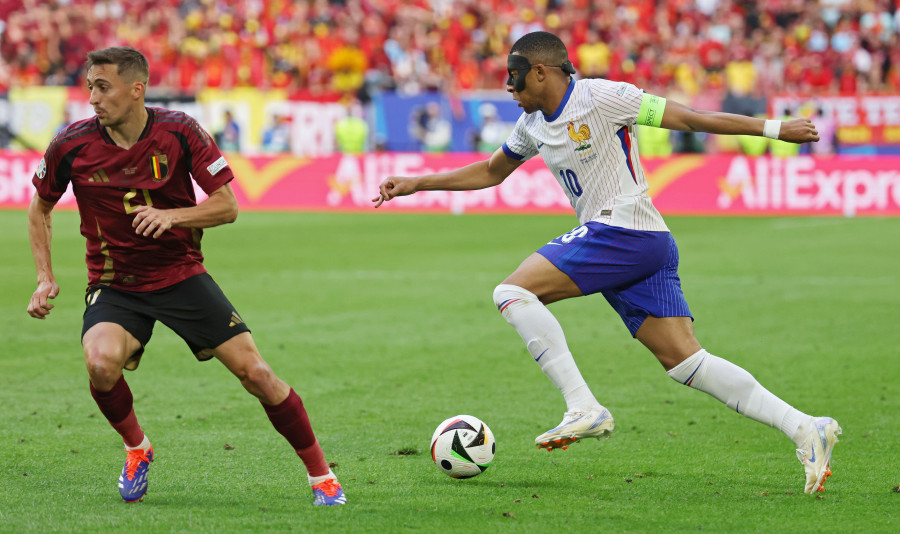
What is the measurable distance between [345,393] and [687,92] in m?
20.6

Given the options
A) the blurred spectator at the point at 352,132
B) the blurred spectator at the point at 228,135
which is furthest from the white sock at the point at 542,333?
the blurred spectator at the point at 228,135

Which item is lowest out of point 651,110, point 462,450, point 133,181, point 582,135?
point 462,450

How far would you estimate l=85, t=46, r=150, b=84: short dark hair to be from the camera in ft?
16.2

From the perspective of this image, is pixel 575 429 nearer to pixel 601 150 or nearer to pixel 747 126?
pixel 601 150

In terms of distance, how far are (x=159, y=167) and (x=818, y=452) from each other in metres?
3.10

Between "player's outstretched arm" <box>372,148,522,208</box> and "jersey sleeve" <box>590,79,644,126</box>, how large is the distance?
2.18 feet

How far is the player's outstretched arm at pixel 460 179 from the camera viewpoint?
18.7 feet

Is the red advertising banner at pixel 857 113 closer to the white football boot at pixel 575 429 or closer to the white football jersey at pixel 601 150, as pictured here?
the white football jersey at pixel 601 150

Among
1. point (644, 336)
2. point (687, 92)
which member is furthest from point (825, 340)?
point (687, 92)

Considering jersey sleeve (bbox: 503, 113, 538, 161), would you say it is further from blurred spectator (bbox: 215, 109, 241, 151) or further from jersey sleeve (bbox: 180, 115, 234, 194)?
blurred spectator (bbox: 215, 109, 241, 151)

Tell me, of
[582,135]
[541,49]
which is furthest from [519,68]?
[582,135]

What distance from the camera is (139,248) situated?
505 centimetres

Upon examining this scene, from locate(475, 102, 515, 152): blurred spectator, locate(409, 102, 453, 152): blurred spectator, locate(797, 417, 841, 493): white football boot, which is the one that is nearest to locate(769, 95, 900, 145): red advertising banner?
locate(475, 102, 515, 152): blurred spectator

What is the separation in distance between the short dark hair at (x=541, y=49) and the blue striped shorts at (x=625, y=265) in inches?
30.8
